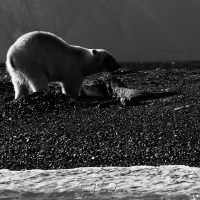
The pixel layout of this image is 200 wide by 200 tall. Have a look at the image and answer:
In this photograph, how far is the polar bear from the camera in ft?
33.4

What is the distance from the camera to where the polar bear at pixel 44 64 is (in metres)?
10.2

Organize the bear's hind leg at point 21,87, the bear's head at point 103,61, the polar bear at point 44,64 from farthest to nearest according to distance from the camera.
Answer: the bear's head at point 103,61 < the bear's hind leg at point 21,87 < the polar bear at point 44,64

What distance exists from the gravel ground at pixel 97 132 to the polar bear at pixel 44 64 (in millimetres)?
1149

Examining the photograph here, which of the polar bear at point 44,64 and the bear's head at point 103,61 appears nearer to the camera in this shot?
the polar bear at point 44,64

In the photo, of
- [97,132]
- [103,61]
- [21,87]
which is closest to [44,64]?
[21,87]

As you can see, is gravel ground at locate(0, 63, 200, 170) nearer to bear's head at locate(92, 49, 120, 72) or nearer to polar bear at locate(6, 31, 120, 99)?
polar bear at locate(6, 31, 120, 99)

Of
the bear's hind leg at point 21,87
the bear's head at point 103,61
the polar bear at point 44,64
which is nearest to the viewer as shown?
the polar bear at point 44,64

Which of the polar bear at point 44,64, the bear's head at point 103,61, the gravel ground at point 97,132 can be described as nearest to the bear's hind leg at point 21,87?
the polar bear at point 44,64

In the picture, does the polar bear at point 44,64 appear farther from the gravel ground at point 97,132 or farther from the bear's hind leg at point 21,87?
the gravel ground at point 97,132

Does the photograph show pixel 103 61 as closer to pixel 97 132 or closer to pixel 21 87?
pixel 21 87

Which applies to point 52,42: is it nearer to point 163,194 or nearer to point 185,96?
point 185,96

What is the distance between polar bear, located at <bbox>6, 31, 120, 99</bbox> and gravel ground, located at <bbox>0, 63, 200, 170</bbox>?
115cm

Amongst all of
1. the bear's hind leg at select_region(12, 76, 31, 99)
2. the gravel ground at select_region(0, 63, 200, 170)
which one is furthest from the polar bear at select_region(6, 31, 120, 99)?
the gravel ground at select_region(0, 63, 200, 170)

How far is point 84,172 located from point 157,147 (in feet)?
9.07
